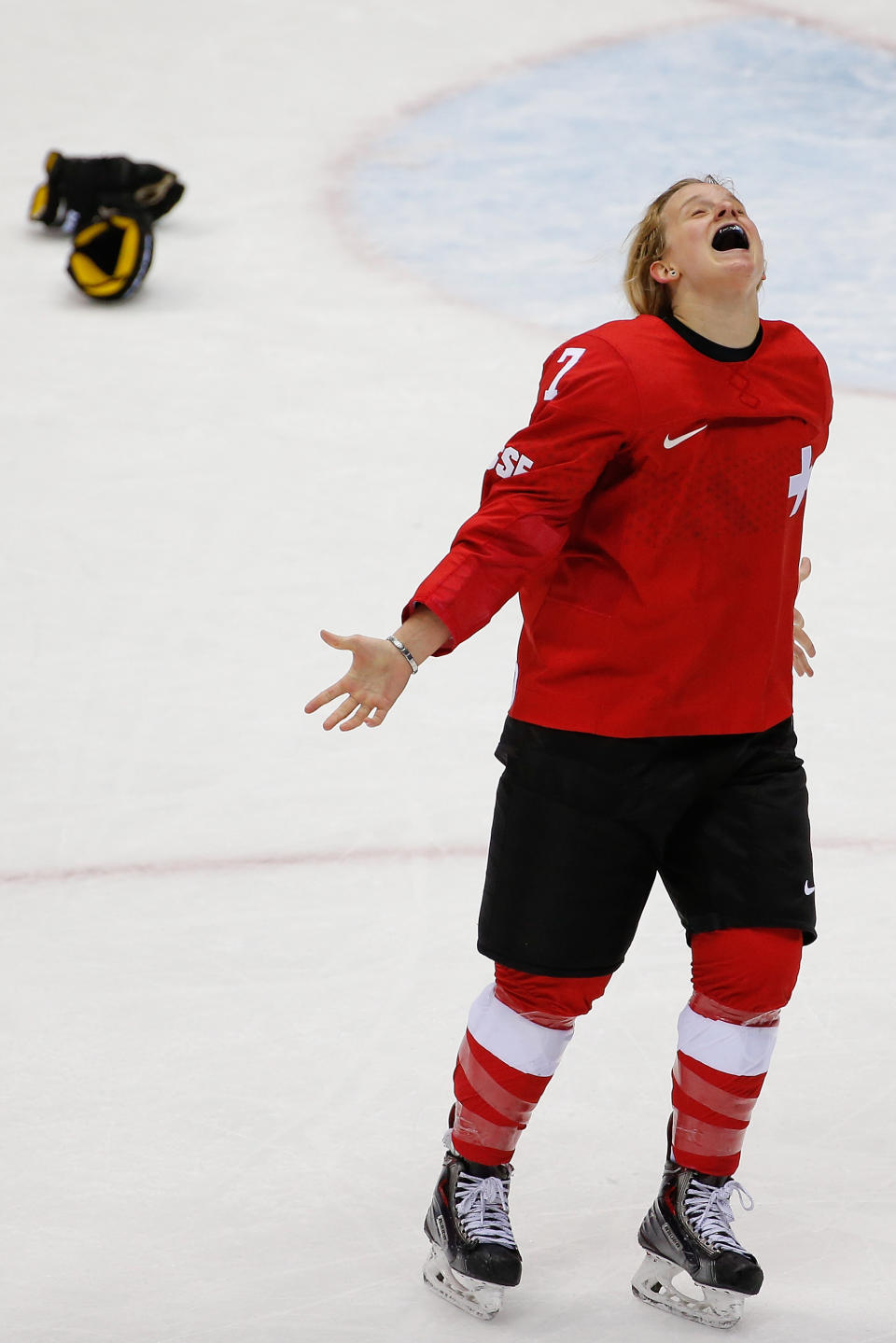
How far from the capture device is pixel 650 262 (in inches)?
68.4

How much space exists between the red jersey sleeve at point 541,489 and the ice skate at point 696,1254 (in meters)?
0.62

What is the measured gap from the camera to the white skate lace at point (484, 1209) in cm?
175

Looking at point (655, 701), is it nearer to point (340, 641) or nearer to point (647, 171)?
point (340, 641)

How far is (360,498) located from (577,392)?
7.90ft

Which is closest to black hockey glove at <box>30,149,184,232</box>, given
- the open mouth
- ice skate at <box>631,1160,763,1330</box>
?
the open mouth

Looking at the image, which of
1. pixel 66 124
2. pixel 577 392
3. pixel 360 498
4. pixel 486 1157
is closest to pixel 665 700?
pixel 577 392

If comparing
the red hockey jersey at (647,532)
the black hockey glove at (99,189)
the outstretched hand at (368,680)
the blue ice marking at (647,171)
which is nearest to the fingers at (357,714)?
the outstretched hand at (368,680)

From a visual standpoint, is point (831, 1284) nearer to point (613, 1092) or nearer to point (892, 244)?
point (613, 1092)

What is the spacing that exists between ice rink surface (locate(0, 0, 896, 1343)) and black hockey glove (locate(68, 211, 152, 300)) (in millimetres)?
99

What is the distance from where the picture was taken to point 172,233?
5570mm

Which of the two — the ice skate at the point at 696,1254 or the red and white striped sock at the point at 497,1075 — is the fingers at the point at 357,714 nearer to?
the red and white striped sock at the point at 497,1075

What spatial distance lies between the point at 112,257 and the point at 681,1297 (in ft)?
12.9

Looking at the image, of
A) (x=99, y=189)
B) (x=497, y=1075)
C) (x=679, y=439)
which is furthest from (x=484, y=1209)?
(x=99, y=189)

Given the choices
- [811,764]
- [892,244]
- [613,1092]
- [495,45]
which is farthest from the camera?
[495,45]
